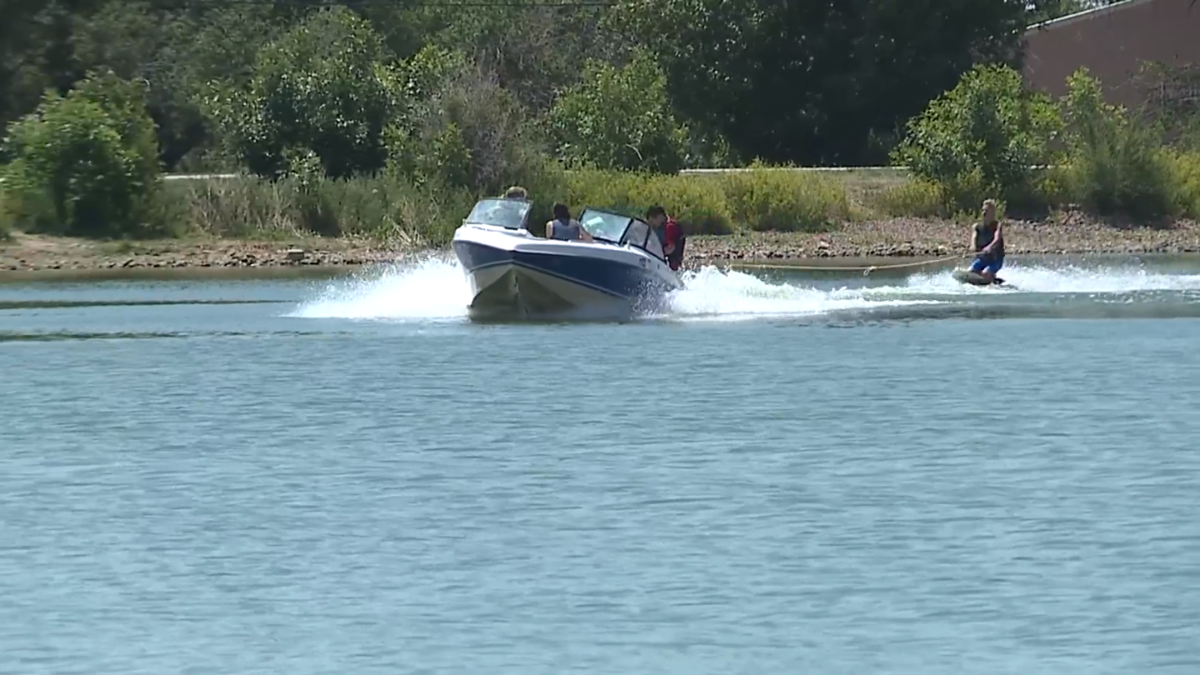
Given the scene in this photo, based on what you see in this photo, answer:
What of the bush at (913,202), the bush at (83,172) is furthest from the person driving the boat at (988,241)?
the bush at (83,172)

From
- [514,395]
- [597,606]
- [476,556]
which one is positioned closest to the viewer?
[597,606]

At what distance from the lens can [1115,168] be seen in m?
62.0

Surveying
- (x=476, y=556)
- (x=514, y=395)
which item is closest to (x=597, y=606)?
(x=476, y=556)

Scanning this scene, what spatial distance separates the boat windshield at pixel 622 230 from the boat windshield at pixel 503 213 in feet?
2.98

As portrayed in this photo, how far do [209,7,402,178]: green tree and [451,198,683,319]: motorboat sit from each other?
2649 centimetres

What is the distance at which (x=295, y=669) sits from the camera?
44.6 ft

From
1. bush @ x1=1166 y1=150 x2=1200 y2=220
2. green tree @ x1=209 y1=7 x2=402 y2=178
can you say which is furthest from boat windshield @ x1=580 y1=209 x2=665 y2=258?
bush @ x1=1166 y1=150 x2=1200 y2=220

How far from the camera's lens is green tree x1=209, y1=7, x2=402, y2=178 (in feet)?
204

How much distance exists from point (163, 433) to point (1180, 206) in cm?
4303

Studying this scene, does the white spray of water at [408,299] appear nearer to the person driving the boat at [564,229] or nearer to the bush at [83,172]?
the person driving the boat at [564,229]

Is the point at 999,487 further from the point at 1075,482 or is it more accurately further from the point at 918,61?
the point at 918,61

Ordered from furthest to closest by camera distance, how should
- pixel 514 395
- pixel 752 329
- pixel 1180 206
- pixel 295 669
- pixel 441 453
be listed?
pixel 1180 206 → pixel 752 329 → pixel 514 395 → pixel 441 453 → pixel 295 669

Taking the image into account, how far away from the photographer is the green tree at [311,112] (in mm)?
62188

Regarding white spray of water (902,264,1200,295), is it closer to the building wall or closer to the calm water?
the calm water
